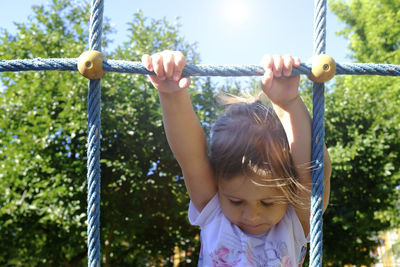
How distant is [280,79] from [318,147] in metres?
0.18

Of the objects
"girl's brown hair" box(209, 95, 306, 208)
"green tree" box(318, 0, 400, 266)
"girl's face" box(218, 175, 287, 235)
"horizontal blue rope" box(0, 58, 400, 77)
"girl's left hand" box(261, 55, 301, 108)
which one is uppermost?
"green tree" box(318, 0, 400, 266)

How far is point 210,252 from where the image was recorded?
108 centimetres

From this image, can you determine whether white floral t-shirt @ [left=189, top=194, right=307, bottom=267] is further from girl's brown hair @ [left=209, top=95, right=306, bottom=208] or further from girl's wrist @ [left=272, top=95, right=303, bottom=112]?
girl's wrist @ [left=272, top=95, right=303, bottom=112]

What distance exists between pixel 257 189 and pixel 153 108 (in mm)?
3239

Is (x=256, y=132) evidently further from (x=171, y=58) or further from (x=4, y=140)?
(x=4, y=140)

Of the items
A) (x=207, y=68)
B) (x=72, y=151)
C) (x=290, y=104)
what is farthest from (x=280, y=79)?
(x=72, y=151)

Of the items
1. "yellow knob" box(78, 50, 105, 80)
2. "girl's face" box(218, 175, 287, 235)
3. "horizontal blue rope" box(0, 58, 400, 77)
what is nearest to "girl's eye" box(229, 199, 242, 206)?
"girl's face" box(218, 175, 287, 235)

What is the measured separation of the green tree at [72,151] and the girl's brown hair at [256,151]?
291 centimetres

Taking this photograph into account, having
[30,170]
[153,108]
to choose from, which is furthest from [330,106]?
[30,170]

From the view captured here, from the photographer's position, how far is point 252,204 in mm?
1022

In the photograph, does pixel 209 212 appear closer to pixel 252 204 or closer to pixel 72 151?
pixel 252 204

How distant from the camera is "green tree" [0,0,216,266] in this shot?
12.9 ft

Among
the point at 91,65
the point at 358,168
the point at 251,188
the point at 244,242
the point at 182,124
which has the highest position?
the point at 358,168

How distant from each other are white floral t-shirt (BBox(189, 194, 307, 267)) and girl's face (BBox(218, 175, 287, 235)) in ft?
0.10
